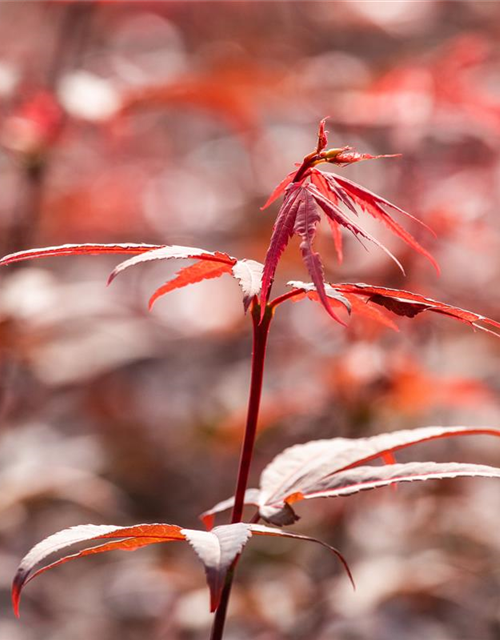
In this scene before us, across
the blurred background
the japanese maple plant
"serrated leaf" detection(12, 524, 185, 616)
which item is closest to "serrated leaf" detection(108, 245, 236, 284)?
the japanese maple plant

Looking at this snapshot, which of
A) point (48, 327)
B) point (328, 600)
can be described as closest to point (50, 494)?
point (48, 327)

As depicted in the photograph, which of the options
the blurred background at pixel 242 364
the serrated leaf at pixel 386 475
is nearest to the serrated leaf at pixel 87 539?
the serrated leaf at pixel 386 475

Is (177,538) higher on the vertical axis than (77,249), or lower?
lower

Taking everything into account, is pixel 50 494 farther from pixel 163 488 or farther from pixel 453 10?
pixel 453 10

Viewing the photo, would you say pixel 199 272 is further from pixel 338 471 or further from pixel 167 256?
pixel 338 471

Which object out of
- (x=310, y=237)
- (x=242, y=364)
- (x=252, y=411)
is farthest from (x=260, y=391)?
(x=242, y=364)

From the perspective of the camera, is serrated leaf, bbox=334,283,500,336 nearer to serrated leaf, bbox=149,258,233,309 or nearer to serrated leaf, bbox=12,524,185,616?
serrated leaf, bbox=149,258,233,309
